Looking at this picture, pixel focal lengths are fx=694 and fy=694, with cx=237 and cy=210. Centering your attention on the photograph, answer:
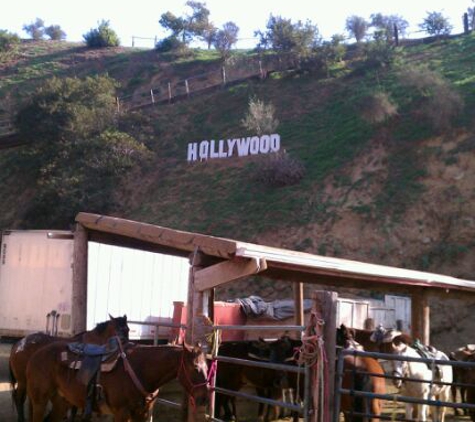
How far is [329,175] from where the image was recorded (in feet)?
101

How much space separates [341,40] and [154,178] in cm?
1657

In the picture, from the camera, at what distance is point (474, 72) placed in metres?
36.6

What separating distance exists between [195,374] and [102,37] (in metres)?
63.4

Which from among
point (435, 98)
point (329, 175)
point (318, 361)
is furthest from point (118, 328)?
point (435, 98)

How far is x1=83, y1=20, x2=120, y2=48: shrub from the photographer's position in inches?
2628

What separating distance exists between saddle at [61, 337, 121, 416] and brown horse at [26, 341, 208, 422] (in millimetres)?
62

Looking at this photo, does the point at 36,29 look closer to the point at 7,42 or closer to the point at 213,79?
the point at 7,42

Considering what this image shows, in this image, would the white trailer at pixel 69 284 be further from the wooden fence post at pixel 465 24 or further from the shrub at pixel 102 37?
the shrub at pixel 102 37

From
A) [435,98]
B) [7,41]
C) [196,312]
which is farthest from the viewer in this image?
[7,41]

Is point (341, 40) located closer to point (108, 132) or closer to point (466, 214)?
point (108, 132)

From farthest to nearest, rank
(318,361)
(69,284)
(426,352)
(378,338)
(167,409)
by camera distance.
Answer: (69,284) < (378,338) < (167,409) < (426,352) < (318,361)

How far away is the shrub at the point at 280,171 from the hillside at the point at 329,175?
28 cm

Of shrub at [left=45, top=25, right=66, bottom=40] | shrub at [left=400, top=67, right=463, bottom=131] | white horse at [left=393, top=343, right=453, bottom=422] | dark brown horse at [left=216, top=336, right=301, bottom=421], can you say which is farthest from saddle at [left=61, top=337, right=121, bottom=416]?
shrub at [left=45, top=25, right=66, bottom=40]

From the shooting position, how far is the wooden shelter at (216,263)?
8.38 m
